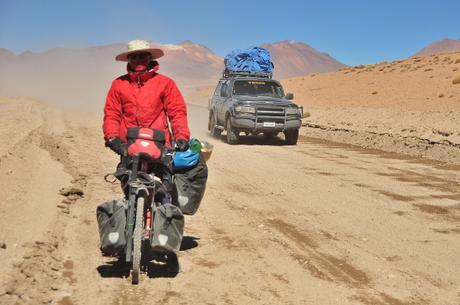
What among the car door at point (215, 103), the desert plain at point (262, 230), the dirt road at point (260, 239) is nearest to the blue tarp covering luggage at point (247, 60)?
the car door at point (215, 103)

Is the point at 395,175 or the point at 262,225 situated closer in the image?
the point at 262,225

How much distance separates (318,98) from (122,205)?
135ft

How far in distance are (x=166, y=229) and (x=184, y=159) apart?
79cm

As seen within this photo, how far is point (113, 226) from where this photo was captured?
4.96 m

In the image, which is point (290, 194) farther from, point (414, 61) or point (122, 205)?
point (414, 61)

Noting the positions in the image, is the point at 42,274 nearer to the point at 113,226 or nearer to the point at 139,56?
the point at 113,226

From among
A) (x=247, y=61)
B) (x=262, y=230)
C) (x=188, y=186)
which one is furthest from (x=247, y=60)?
(x=188, y=186)

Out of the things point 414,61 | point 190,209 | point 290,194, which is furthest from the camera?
point 414,61

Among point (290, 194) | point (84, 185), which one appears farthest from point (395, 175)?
point (84, 185)

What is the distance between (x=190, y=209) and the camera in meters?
5.74

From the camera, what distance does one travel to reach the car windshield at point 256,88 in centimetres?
1830

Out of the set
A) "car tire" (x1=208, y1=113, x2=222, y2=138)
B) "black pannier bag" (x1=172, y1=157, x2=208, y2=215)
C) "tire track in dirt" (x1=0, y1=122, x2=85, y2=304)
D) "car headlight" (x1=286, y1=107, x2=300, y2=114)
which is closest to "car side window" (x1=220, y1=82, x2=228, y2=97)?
"car tire" (x1=208, y1=113, x2=222, y2=138)

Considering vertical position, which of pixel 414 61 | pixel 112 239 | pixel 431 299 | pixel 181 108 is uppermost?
pixel 414 61

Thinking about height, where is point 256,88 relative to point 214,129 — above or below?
above
